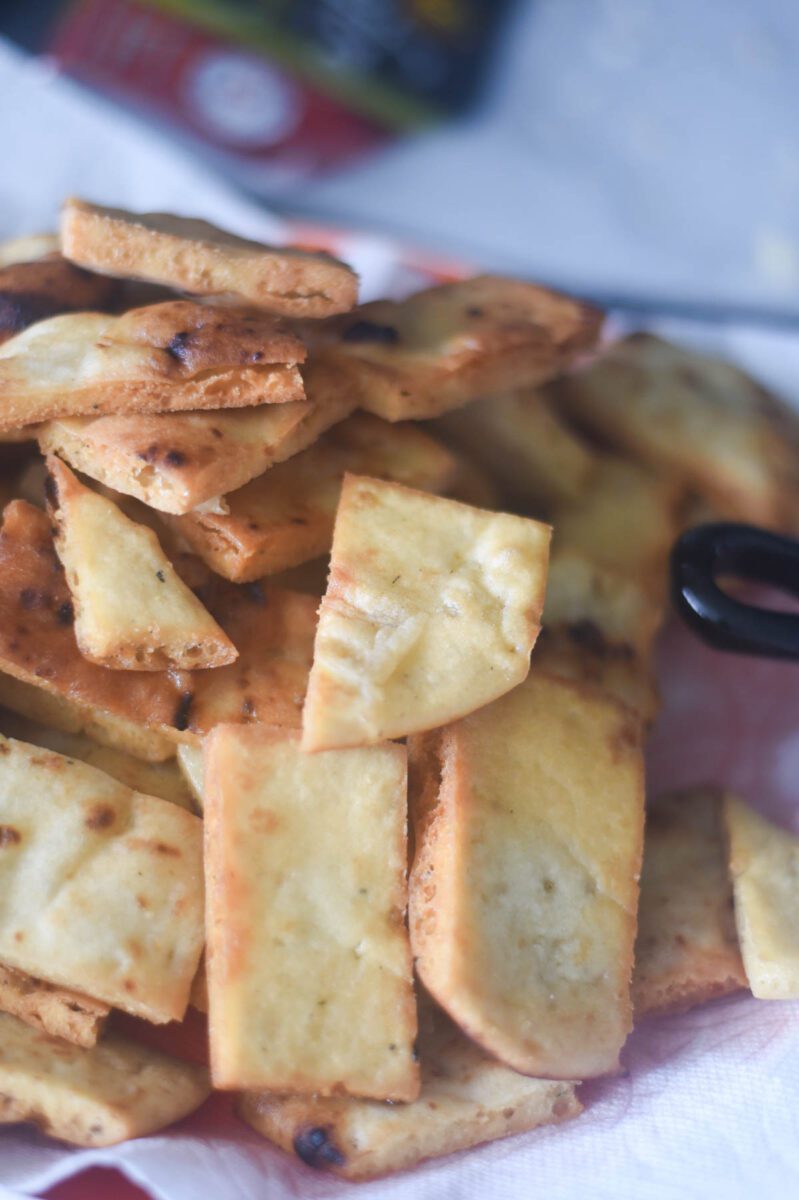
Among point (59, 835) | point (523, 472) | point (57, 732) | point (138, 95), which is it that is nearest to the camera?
point (59, 835)

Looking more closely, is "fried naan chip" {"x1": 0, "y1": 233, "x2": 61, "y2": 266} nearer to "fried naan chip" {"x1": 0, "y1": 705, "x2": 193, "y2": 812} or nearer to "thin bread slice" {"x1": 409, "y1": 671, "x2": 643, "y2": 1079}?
"fried naan chip" {"x1": 0, "y1": 705, "x2": 193, "y2": 812}

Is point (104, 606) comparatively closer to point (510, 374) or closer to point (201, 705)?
point (201, 705)

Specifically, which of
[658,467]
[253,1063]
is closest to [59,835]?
[253,1063]

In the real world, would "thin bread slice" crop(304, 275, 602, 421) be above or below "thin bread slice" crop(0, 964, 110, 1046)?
above

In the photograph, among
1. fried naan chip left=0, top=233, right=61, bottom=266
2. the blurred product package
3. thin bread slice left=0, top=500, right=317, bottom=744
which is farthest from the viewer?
the blurred product package

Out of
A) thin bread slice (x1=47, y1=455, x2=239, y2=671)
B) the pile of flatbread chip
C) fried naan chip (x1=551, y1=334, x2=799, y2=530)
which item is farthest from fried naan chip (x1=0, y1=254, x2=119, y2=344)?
fried naan chip (x1=551, y1=334, x2=799, y2=530)

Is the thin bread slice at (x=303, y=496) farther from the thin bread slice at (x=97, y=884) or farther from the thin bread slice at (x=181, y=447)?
the thin bread slice at (x=97, y=884)

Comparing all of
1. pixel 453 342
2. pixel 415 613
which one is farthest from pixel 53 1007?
pixel 453 342
